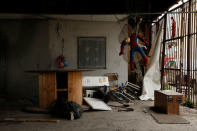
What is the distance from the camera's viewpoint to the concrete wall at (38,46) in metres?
7.02

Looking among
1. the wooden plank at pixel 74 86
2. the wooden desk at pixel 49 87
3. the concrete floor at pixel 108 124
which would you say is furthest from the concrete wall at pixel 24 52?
the concrete floor at pixel 108 124

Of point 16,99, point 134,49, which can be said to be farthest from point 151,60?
point 16,99

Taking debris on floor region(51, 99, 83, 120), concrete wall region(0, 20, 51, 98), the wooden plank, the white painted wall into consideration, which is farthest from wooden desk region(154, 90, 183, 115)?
concrete wall region(0, 20, 51, 98)

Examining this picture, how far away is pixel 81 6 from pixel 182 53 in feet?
12.7

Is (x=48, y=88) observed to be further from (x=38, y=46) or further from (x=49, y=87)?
(x=38, y=46)

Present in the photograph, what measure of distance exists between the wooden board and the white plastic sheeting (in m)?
3.71

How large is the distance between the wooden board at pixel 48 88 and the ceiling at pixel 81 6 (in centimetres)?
236

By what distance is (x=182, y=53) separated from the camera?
5812mm

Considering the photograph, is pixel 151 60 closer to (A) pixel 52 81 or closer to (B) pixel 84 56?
(B) pixel 84 56

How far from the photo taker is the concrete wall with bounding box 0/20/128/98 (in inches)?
277

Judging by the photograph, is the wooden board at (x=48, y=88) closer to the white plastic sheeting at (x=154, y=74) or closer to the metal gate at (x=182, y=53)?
the white plastic sheeting at (x=154, y=74)

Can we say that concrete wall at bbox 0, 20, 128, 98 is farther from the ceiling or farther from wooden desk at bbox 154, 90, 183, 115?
wooden desk at bbox 154, 90, 183, 115

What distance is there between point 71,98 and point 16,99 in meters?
3.09

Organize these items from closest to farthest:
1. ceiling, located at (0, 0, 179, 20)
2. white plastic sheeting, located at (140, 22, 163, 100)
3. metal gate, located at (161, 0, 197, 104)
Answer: metal gate, located at (161, 0, 197, 104), ceiling, located at (0, 0, 179, 20), white plastic sheeting, located at (140, 22, 163, 100)
